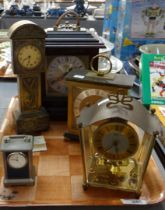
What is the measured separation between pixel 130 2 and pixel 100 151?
2.62 feet

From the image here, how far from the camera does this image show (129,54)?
4.14 ft

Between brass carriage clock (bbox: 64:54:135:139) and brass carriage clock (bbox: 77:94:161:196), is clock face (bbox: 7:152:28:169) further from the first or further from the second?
brass carriage clock (bbox: 64:54:135:139)

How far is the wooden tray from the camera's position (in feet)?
1.91

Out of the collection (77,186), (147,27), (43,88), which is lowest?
(77,186)

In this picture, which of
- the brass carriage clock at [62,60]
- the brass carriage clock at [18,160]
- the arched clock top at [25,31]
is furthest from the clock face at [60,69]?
the brass carriage clock at [18,160]

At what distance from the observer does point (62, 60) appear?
2.79ft

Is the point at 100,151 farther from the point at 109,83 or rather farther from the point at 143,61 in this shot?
the point at 143,61

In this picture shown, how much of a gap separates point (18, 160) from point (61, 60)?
1.18 feet

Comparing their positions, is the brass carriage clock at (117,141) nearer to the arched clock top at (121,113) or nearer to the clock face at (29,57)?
the arched clock top at (121,113)

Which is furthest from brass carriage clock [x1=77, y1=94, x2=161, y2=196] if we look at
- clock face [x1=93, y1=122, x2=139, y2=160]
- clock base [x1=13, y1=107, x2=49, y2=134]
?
clock base [x1=13, y1=107, x2=49, y2=134]

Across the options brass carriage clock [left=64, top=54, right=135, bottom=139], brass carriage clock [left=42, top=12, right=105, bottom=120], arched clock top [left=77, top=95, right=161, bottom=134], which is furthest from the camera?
brass carriage clock [left=42, top=12, right=105, bottom=120]

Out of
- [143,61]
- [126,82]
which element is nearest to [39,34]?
[126,82]

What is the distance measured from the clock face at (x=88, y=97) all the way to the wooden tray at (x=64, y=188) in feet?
0.39

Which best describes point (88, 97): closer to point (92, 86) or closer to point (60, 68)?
point (92, 86)
